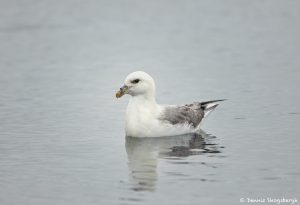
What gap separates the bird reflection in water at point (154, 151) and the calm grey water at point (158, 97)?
0.03m

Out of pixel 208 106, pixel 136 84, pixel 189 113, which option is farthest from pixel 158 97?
pixel 136 84

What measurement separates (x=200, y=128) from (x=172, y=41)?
11.4 metres

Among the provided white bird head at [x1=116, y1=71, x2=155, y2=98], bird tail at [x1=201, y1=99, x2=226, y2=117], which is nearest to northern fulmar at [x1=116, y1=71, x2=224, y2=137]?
white bird head at [x1=116, y1=71, x2=155, y2=98]

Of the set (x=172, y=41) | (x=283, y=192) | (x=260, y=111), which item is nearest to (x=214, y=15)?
(x=172, y=41)

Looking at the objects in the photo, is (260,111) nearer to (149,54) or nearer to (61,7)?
(149,54)

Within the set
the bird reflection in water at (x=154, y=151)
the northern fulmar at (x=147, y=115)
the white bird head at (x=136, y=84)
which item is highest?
the white bird head at (x=136, y=84)

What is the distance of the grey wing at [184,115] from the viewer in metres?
18.5

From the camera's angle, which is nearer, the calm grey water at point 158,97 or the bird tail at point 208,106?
the calm grey water at point 158,97

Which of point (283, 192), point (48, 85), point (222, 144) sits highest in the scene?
point (48, 85)

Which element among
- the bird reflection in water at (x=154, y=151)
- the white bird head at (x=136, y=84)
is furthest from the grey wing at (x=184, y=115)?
the white bird head at (x=136, y=84)

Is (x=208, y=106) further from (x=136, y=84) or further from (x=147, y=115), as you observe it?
(x=136, y=84)

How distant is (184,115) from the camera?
18.9 m

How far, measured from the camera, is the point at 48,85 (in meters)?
24.1

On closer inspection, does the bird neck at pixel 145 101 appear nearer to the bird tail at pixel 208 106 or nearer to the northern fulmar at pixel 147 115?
the northern fulmar at pixel 147 115
